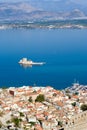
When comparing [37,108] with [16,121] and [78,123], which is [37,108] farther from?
[78,123]

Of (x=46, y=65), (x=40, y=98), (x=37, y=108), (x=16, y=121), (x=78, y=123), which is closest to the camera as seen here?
(x=78, y=123)

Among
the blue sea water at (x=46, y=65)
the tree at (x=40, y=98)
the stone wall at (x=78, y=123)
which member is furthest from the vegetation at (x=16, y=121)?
the blue sea water at (x=46, y=65)

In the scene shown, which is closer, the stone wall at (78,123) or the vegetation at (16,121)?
the stone wall at (78,123)

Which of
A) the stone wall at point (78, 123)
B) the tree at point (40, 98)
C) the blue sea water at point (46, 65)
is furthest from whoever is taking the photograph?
the blue sea water at point (46, 65)

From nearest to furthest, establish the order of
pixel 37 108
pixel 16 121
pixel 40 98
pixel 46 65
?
pixel 16 121 < pixel 37 108 < pixel 40 98 < pixel 46 65

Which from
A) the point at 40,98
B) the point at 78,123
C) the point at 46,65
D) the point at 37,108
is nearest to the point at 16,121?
the point at 37,108

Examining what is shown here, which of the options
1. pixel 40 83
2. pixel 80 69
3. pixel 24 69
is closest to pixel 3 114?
pixel 40 83

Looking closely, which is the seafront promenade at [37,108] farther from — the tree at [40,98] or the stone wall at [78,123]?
the stone wall at [78,123]

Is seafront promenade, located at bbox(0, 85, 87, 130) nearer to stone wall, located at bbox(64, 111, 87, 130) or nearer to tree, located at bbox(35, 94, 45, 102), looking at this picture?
tree, located at bbox(35, 94, 45, 102)

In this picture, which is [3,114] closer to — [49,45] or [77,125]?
[77,125]
